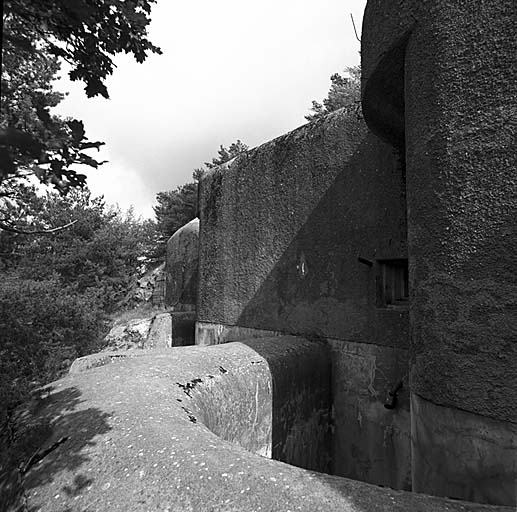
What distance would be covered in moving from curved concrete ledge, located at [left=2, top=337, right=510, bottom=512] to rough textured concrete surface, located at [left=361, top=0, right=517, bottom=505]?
2.60 ft

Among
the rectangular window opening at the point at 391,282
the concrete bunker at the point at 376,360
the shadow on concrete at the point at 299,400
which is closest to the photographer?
the concrete bunker at the point at 376,360

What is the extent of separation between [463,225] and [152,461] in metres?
2.20

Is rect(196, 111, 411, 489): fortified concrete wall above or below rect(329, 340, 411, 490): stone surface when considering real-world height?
above

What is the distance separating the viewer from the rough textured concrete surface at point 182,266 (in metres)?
13.5

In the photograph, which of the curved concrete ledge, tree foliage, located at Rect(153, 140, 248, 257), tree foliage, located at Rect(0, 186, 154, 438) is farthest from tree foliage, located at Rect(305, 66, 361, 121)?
the curved concrete ledge

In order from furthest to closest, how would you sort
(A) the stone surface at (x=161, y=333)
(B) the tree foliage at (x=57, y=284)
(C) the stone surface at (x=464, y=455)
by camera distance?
1. (A) the stone surface at (x=161, y=333)
2. (B) the tree foliage at (x=57, y=284)
3. (C) the stone surface at (x=464, y=455)

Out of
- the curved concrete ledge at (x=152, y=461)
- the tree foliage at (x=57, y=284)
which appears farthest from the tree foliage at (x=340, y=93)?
the curved concrete ledge at (x=152, y=461)

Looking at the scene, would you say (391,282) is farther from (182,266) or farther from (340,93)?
(340,93)

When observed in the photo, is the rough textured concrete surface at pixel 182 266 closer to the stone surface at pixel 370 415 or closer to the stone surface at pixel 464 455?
the stone surface at pixel 370 415

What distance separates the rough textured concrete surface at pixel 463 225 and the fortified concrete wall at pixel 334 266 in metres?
1.67

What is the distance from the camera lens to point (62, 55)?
148 centimetres

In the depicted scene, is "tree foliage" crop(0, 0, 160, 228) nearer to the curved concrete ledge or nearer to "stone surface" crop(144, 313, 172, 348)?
the curved concrete ledge

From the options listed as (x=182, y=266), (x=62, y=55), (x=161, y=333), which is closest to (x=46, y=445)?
(x=62, y=55)

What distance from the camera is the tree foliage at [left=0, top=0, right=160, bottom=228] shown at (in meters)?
0.96
